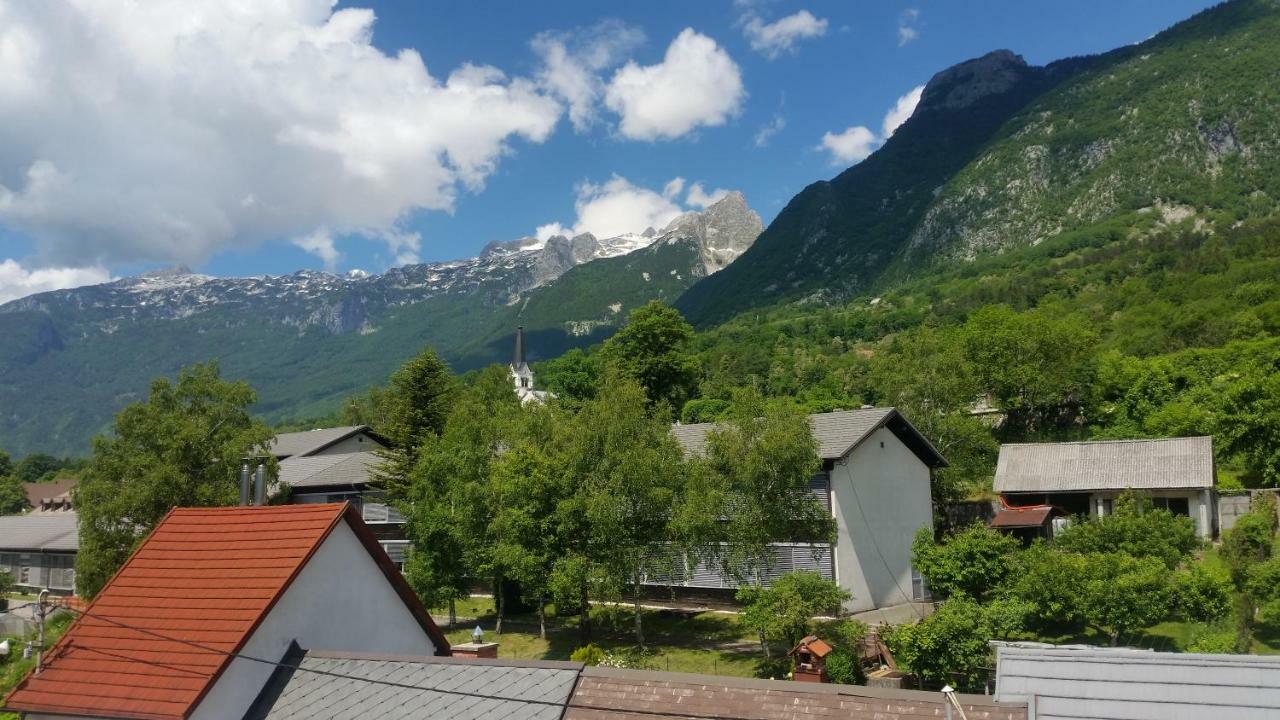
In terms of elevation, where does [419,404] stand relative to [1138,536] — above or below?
above

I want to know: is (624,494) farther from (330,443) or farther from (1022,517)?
(330,443)

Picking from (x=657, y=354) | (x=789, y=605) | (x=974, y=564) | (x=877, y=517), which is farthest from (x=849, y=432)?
(x=657, y=354)

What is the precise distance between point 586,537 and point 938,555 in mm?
10693

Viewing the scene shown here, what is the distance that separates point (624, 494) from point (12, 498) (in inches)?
3890

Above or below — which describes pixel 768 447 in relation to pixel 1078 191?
below

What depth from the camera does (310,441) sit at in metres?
58.4

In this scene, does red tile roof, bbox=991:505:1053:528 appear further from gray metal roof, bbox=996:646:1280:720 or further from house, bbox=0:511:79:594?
house, bbox=0:511:79:594

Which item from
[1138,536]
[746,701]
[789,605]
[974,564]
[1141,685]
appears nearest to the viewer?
[1141,685]

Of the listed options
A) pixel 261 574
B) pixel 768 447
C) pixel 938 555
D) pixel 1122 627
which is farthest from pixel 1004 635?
pixel 261 574

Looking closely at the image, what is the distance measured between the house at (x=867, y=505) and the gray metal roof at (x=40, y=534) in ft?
138

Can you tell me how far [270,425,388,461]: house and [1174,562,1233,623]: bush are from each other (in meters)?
49.3

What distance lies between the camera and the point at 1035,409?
5466cm

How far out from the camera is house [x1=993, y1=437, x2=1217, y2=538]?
111 ft

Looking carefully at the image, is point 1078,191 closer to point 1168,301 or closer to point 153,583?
point 1168,301
